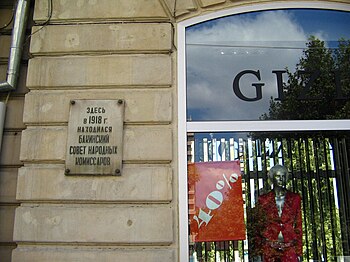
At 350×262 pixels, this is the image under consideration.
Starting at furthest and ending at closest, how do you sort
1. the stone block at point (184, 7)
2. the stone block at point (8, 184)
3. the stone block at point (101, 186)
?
1. the stone block at point (184, 7)
2. the stone block at point (8, 184)
3. the stone block at point (101, 186)

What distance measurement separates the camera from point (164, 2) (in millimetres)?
4027

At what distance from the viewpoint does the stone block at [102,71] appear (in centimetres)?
383

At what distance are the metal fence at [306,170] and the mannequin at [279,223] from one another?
6 centimetres

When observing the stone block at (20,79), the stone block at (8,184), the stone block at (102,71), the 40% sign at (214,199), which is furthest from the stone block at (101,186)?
the stone block at (20,79)

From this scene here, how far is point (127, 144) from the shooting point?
3656 mm

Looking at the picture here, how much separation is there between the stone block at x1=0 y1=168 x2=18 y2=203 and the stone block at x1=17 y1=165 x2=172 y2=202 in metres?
0.24

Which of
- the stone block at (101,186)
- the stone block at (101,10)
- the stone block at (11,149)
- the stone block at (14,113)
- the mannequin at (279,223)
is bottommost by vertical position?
the mannequin at (279,223)

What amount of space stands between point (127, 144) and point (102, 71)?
2.63ft

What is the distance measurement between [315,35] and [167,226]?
2567 mm

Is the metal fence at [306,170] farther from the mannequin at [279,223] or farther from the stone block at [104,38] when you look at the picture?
the stone block at [104,38]

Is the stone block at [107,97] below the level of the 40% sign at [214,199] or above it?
above

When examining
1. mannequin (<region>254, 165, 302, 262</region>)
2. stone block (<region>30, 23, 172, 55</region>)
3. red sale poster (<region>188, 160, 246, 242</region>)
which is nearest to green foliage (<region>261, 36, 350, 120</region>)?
mannequin (<region>254, 165, 302, 262</region>)

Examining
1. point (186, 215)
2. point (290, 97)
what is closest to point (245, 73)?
point (290, 97)

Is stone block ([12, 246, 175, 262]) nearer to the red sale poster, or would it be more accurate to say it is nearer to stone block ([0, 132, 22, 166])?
the red sale poster
